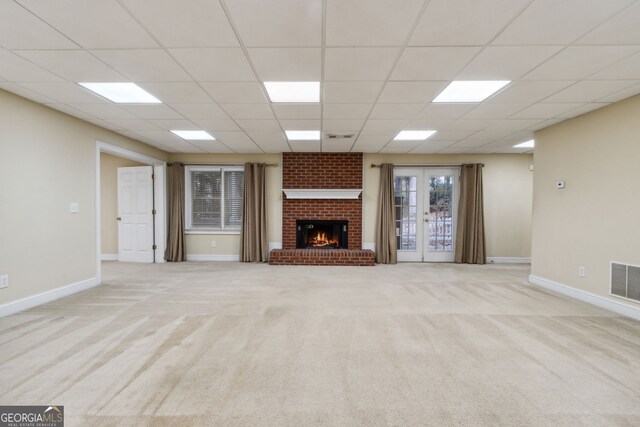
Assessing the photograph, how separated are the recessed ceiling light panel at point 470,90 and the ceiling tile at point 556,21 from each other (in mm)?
685

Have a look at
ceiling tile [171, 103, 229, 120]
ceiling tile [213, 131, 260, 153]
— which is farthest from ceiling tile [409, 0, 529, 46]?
ceiling tile [213, 131, 260, 153]

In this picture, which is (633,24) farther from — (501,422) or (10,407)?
(10,407)

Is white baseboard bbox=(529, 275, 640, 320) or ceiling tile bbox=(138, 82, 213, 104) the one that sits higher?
ceiling tile bbox=(138, 82, 213, 104)

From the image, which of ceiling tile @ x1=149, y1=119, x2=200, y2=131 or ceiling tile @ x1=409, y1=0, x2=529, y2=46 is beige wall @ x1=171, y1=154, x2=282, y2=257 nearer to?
ceiling tile @ x1=149, y1=119, x2=200, y2=131

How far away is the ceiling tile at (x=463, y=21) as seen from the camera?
173cm

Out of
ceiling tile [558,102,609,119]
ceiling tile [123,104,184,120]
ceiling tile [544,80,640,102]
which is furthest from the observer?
ceiling tile [123,104,184,120]

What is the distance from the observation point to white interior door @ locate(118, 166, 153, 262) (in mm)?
6062

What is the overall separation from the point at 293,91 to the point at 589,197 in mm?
3982

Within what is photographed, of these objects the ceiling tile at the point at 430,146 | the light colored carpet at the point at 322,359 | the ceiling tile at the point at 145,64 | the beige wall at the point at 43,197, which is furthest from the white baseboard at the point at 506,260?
the beige wall at the point at 43,197

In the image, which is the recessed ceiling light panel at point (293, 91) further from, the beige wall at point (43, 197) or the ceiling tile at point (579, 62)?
the beige wall at point (43, 197)

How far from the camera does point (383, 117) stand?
12.5 feet

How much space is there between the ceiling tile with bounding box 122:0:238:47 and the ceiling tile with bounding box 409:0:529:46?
4.50 ft

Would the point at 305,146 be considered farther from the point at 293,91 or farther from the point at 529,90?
the point at 529,90

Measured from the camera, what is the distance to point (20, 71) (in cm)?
253
